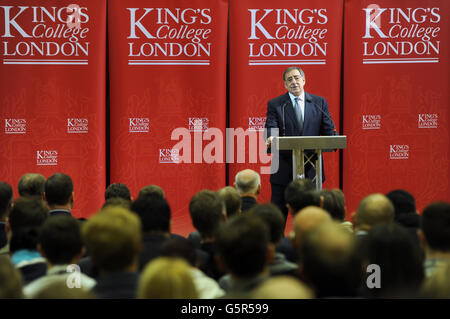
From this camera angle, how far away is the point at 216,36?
6777 millimetres

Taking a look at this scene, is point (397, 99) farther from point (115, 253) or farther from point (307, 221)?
point (115, 253)

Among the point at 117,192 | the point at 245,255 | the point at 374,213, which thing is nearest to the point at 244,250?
the point at 245,255

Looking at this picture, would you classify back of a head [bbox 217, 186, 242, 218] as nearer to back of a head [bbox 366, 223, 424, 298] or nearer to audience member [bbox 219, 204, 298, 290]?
audience member [bbox 219, 204, 298, 290]

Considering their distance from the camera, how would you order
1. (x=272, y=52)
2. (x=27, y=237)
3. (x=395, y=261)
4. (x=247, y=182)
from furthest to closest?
(x=272, y=52) < (x=247, y=182) < (x=27, y=237) < (x=395, y=261)

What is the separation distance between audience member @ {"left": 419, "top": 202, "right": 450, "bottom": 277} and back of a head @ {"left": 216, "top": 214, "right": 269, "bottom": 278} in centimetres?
85

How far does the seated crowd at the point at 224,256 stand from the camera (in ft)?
6.31

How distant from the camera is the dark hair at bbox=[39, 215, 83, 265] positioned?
99.8 inches

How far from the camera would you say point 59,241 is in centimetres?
254

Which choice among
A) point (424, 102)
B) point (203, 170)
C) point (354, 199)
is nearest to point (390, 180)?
point (354, 199)

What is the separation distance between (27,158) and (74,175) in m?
0.56

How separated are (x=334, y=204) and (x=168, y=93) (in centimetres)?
350

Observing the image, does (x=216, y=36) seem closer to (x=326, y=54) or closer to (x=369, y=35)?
(x=326, y=54)

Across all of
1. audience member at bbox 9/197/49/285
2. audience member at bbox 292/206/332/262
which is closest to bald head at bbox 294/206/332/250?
audience member at bbox 292/206/332/262

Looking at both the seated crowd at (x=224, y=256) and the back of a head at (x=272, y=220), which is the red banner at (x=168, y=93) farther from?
the back of a head at (x=272, y=220)
